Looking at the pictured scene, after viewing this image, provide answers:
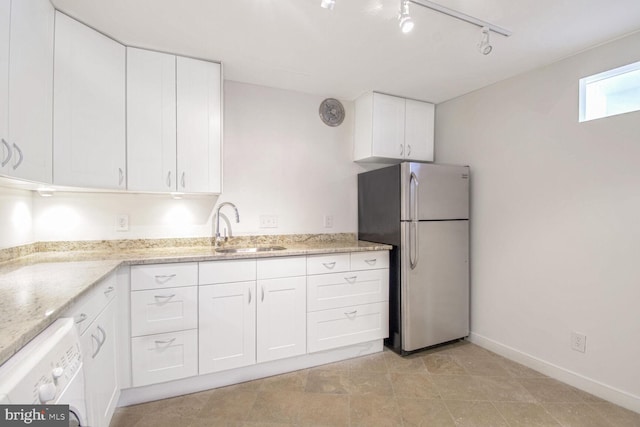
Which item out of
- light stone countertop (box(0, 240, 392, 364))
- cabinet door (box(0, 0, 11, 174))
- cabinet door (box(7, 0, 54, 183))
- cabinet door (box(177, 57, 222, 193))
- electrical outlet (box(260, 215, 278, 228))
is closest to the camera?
light stone countertop (box(0, 240, 392, 364))

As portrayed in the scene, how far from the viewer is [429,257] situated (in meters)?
2.47

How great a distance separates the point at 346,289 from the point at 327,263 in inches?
11.1

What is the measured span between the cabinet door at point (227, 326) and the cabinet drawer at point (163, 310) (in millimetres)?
66

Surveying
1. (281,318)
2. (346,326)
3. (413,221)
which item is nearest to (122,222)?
(281,318)

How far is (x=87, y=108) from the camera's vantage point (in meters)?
1.75

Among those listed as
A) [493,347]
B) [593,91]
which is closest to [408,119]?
[593,91]

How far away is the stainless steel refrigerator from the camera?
239cm

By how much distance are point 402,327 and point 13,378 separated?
232 centimetres

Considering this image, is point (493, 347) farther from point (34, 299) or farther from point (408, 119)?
point (34, 299)

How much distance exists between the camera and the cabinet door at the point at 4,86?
3.79 ft

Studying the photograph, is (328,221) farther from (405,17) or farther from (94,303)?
(94,303)

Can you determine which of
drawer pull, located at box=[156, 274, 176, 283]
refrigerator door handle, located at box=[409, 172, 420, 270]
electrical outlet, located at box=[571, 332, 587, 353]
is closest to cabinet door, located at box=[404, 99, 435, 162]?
refrigerator door handle, located at box=[409, 172, 420, 270]

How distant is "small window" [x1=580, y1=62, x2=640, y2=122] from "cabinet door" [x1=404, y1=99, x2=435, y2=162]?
120cm

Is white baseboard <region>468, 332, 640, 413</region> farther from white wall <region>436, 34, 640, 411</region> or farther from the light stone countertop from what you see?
the light stone countertop
